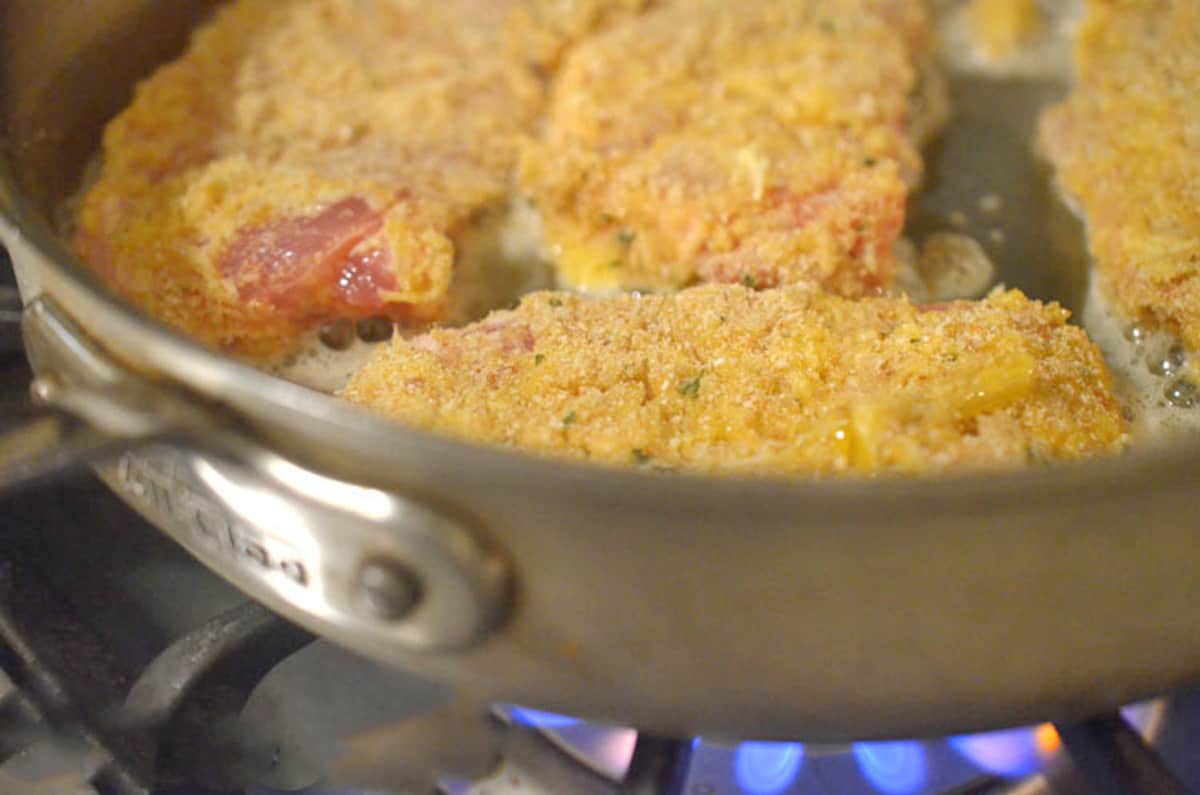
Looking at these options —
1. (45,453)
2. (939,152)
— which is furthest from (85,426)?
(939,152)

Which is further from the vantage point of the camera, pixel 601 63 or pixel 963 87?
pixel 963 87

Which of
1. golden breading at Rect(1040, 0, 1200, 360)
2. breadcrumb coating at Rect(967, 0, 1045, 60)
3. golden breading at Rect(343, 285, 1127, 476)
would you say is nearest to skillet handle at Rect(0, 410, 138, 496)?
golden breading at Rect(343, 285, 1127, 476)

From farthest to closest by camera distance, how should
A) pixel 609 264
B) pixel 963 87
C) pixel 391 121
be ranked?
pixel 963 87 → pixel 391 121 → pixel 609 264

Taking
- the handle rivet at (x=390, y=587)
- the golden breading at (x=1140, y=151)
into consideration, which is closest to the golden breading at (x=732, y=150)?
the golden breading at (x=1140, y=151)

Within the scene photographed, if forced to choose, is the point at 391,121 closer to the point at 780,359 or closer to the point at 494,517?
the point at 780,359

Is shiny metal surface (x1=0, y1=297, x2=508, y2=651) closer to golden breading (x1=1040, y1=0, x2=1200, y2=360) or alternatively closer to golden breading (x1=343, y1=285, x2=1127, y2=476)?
golden breading (x1=343, y1=285, x2=1127, y2=476)

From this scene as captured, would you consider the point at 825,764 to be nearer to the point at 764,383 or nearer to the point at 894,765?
the point at 894,765

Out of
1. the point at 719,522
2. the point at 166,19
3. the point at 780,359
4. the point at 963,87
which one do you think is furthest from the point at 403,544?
the point at 963,87
